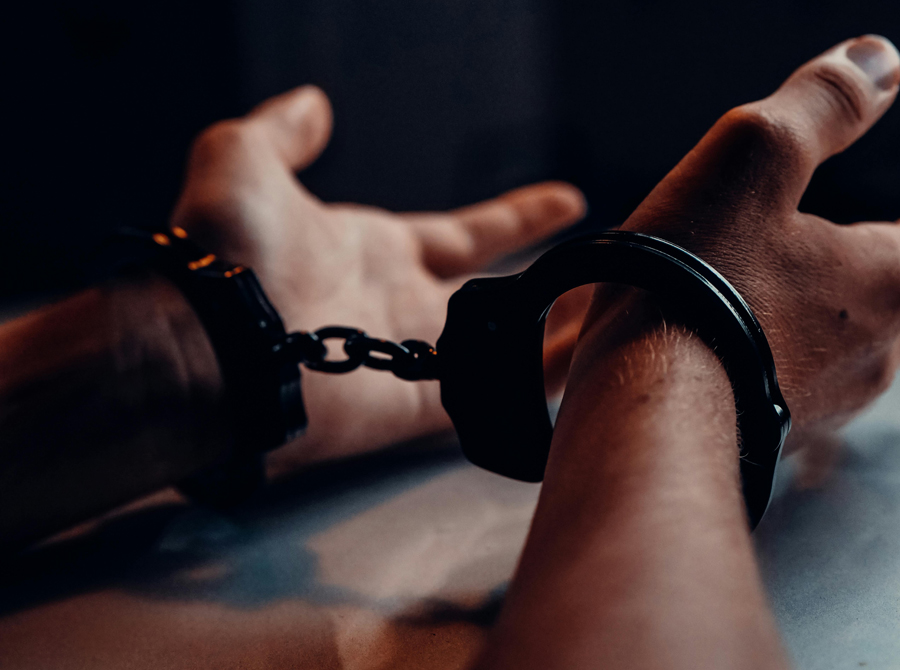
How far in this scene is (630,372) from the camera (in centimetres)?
33

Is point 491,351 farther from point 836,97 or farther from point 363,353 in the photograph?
point 836,97

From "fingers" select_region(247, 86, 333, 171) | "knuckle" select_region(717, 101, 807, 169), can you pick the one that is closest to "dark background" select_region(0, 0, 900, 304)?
"fingers" select_region(247, 86, 333, 171)

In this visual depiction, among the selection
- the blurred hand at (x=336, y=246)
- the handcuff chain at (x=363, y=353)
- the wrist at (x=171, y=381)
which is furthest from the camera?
the blurred hand at (x=336, y=246)

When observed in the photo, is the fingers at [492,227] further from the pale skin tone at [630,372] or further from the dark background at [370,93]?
the dark background at [370,93]

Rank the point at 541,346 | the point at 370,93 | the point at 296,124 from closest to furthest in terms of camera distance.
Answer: the point at 541,346, the point at 296,124, the point at 370,93

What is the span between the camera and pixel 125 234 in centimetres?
53

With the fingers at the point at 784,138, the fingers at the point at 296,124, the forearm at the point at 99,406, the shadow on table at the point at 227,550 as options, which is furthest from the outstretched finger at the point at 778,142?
the fingers at the point at 296,124

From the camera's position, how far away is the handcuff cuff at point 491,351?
312mm

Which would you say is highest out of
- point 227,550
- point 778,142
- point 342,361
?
point 778,142

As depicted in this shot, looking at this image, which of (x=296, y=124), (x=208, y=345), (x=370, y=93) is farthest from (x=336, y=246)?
(x=370, y=93)

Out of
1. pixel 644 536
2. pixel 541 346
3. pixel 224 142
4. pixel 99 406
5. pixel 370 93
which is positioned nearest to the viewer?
pixel 644 536

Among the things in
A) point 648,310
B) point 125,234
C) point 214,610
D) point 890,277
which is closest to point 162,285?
point 125,234

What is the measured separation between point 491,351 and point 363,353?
90 millimetres

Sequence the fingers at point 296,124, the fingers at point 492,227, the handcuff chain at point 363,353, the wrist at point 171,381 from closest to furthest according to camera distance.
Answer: the handcuff chain at point 363,353 → the wrist at point 171,381 → the fingers at point 296,124 → the fingers at point 492,227
